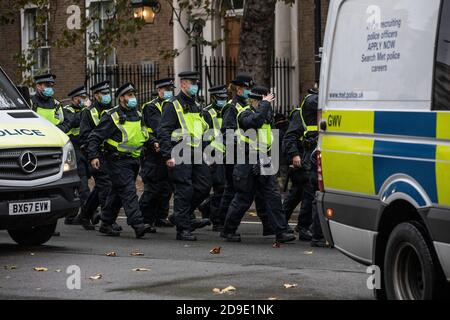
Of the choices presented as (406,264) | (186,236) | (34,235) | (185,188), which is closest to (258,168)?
(185,188)

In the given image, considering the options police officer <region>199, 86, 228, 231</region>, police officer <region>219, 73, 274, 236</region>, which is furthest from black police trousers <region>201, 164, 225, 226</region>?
police officer <region>219, 73, 274, 236</region>

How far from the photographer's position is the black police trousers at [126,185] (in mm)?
14258

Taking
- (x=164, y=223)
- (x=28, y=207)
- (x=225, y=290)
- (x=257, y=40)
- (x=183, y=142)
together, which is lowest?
(x=164, y=223)

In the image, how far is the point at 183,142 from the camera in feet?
46.0

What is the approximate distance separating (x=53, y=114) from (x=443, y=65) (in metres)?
9.21

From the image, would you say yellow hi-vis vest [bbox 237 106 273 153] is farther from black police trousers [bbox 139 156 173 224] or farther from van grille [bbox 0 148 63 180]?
van grille [bbox 0 148 63 180]

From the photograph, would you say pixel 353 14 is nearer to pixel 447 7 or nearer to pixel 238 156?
pixel 447 7

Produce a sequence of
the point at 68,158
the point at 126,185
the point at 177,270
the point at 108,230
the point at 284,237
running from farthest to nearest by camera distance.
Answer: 1. the point at 108,230
2. the point at 126,185
3. the point at 284,237
4. the point at 68,158
5. the point at 177,270

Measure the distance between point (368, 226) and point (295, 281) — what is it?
192 cm

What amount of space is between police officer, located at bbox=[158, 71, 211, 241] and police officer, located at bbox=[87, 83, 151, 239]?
1.55 ft

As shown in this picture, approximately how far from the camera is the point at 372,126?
27.4ft

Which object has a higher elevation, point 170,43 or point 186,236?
point 170,43

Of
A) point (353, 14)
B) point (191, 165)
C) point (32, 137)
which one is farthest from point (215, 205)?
point (353, 14)

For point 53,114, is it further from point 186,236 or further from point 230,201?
point 186,236
